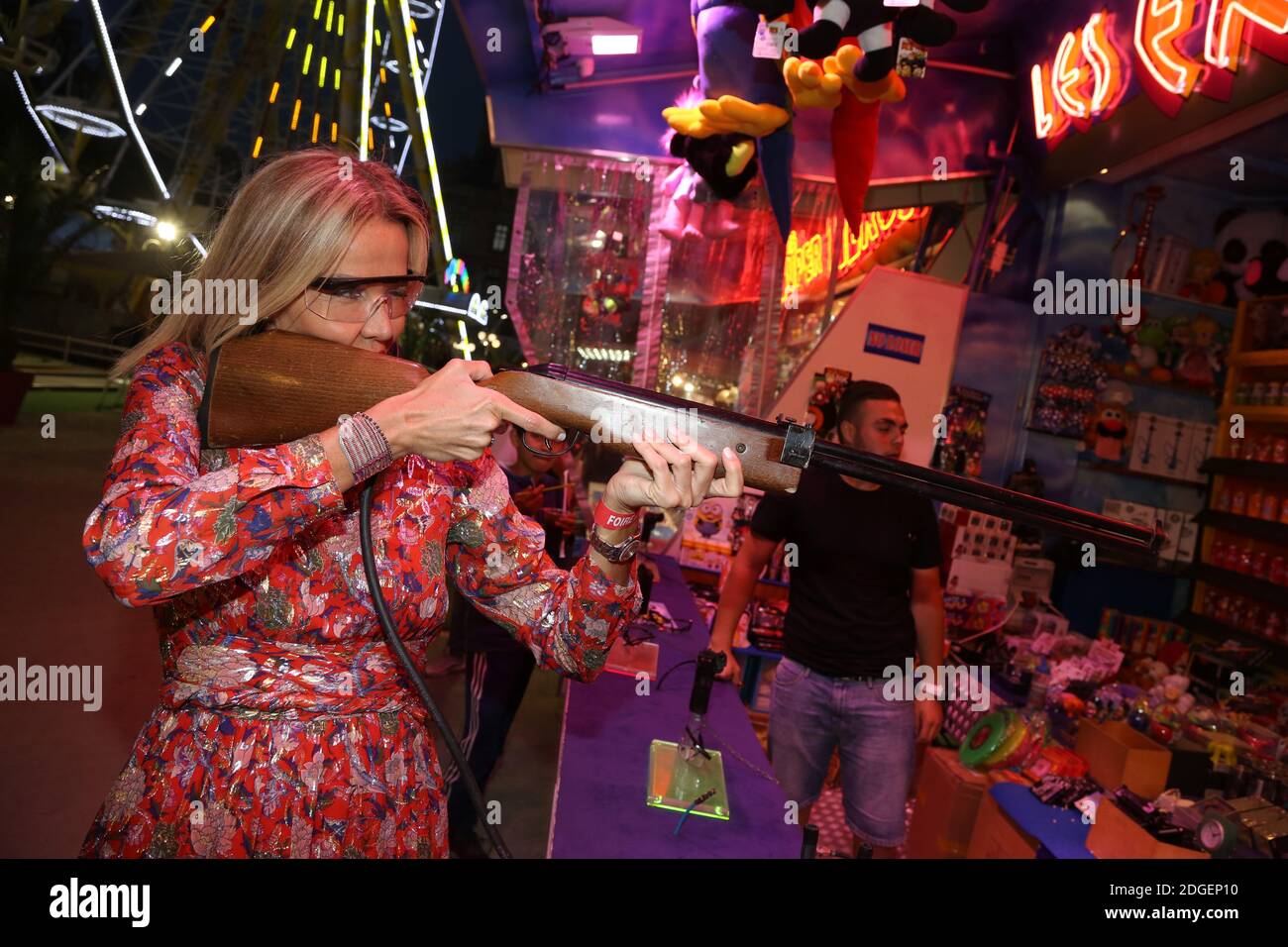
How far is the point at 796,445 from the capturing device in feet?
5.26

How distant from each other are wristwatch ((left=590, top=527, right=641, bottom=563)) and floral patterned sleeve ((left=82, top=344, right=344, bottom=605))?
1.59 feet

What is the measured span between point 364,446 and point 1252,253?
6230 millimetres

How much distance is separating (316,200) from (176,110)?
60.7ft

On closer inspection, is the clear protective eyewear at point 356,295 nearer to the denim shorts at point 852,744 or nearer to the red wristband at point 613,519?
the red wristband at point 613,519

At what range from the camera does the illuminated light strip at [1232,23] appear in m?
2.73

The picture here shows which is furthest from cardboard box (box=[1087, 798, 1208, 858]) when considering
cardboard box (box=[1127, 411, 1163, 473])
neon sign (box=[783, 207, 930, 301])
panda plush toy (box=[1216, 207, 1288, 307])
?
panda plush toy (box=[1216, 207, 1288, 307])

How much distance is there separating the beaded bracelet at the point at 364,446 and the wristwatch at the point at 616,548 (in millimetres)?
417

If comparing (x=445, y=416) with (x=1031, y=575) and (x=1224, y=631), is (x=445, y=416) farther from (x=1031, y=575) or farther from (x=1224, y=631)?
(x=1224, y=631)

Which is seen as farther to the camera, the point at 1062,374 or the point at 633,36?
the point at 1062,374

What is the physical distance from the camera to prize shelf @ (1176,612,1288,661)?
4477 mm

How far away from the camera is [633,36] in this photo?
4449mm
